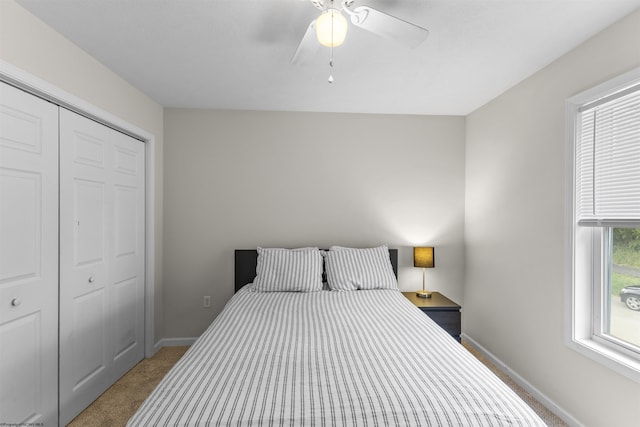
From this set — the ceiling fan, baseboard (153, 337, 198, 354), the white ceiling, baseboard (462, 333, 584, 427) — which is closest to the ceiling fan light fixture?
the ceiling fan

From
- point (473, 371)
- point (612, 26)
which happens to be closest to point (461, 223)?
point (612, 26)

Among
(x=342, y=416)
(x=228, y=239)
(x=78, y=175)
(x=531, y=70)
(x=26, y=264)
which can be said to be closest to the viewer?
(x=342, y=416)

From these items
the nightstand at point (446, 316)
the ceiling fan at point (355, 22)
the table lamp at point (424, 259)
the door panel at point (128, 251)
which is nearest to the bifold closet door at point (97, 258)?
the door panel at point (128, 251)

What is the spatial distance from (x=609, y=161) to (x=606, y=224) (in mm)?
365

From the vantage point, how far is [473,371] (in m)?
1.39

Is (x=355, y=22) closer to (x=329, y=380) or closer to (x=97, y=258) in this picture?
(x=329, y=380)

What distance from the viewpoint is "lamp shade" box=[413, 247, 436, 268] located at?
3.20m

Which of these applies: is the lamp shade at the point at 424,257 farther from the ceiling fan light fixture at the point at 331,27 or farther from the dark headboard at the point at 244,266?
the ceiling fan light fixture at the point at 331,27

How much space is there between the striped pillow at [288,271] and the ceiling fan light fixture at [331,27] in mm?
1921

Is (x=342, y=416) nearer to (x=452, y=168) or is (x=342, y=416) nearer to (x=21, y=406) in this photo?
(x=21, y=406)

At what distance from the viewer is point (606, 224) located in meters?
1.87

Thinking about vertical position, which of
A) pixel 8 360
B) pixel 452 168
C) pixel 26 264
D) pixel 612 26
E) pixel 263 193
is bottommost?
pixel 8 360

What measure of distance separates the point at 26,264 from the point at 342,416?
1848 millimetres

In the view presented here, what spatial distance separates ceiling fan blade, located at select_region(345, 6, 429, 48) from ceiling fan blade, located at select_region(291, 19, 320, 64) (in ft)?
0.61
